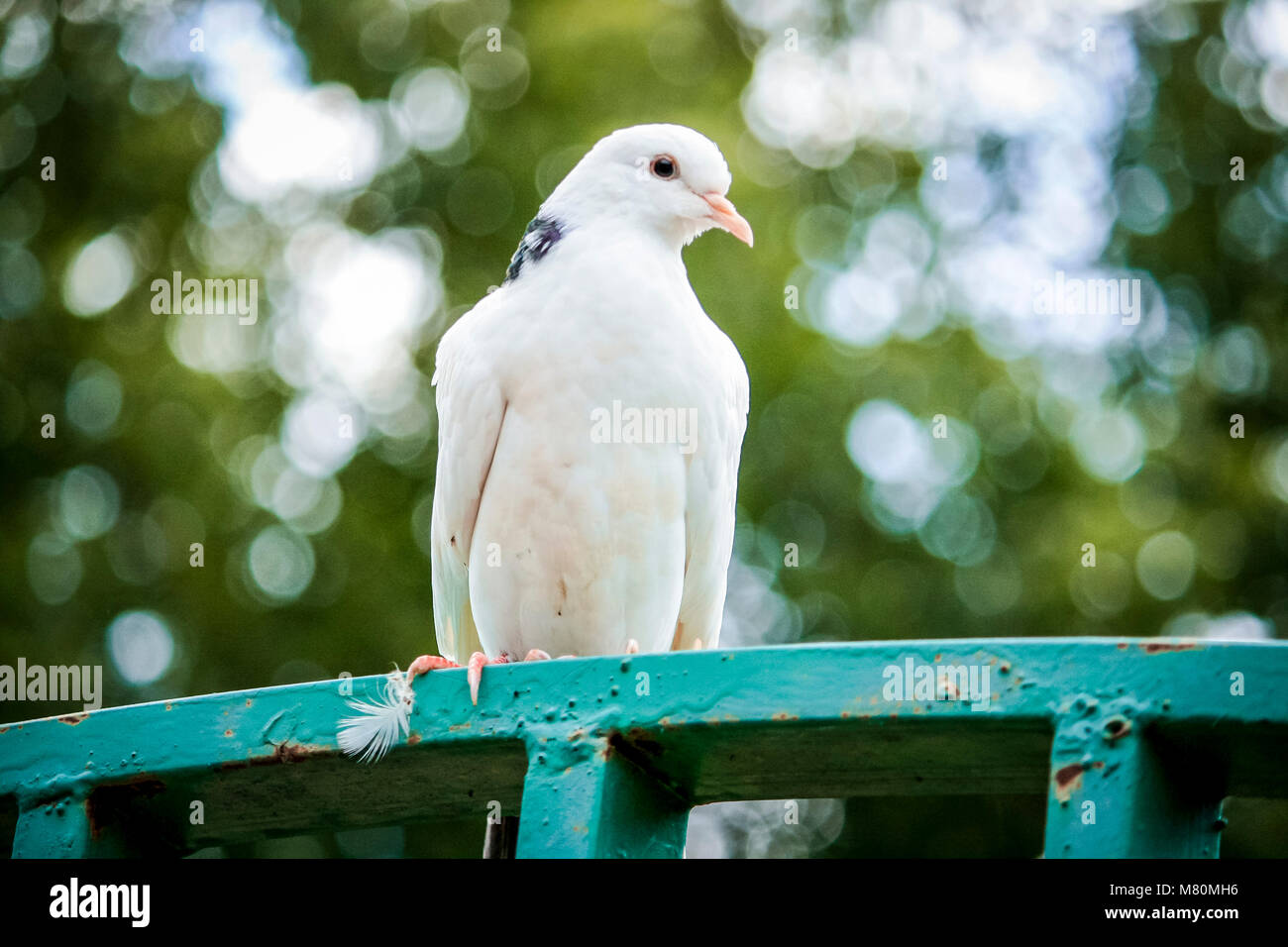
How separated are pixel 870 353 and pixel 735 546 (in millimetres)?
1595

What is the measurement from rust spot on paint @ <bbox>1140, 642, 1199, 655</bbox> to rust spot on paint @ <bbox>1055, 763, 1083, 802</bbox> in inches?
8.7

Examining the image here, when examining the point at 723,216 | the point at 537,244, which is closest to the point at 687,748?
the point at 537,244

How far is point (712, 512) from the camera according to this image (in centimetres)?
→ 511

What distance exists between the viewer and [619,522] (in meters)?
4.82

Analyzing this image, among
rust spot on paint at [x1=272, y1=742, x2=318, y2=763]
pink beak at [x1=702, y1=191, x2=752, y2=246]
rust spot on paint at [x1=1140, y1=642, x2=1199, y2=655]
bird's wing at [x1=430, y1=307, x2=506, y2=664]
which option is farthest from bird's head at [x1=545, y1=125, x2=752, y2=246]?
rust spot on paint at [x1=1140, y1=642, x2=1199, y2=655]

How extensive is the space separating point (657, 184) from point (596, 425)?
0.99 metres

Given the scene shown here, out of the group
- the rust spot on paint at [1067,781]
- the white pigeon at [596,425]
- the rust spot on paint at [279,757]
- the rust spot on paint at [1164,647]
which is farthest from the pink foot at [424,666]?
the rust spot on paint at [1164,647]

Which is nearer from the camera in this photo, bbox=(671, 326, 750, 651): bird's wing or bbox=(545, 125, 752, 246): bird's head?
bbox=(671, 326, 750, 651): bird's wing

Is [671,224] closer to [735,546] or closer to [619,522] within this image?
[619,522]

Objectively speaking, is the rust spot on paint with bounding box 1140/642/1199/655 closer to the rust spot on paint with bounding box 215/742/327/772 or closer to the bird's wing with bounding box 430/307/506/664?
the rust spot on paint with bounding box 215/742/327/772

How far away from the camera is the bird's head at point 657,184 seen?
5.25 meters

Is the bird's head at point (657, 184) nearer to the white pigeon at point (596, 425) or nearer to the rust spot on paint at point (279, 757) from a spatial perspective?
the white pigeon at point (596, 425)

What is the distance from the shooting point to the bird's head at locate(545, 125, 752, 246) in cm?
525
